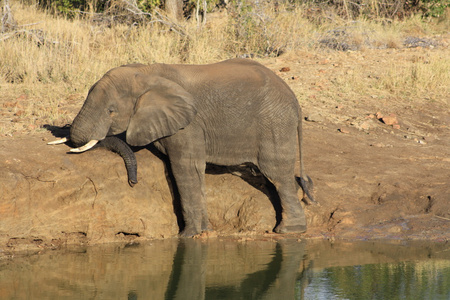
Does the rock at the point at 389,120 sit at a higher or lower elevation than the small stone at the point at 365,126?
higher

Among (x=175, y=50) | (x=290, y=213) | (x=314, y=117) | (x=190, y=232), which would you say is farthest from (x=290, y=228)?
(x=175, y=50)

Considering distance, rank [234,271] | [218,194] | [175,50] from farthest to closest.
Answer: [175,50], [218,194], [234,271]

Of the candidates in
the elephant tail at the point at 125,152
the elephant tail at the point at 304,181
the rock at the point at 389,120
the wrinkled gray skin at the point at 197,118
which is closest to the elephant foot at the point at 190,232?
the wrinkled gray skin at the point at 197,118

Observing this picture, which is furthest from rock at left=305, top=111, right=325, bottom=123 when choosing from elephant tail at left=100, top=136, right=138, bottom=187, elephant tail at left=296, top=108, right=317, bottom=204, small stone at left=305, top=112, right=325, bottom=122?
elephant tail at left=100, top=136, right=138, bottom=187

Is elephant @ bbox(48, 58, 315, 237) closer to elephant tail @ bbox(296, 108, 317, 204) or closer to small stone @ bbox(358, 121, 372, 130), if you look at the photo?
elephant tail @ bbox(296, 108, 317, 204)

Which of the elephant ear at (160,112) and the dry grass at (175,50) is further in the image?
the dry grass at (175,50)

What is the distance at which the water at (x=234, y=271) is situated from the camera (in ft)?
18.1

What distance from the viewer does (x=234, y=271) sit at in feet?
19.9

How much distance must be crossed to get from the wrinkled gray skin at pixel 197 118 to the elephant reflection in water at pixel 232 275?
22.9 inches

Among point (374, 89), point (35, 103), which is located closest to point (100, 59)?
point (35, 103)

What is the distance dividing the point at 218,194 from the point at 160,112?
1.31 m

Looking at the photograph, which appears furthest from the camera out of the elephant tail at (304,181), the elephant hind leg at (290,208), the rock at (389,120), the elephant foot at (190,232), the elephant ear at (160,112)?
the rock at (389,120)

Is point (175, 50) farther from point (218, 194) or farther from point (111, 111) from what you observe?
point (111, 111)

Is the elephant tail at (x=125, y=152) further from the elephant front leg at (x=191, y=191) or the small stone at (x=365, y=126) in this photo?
the small stone at (x=365, y=126)
